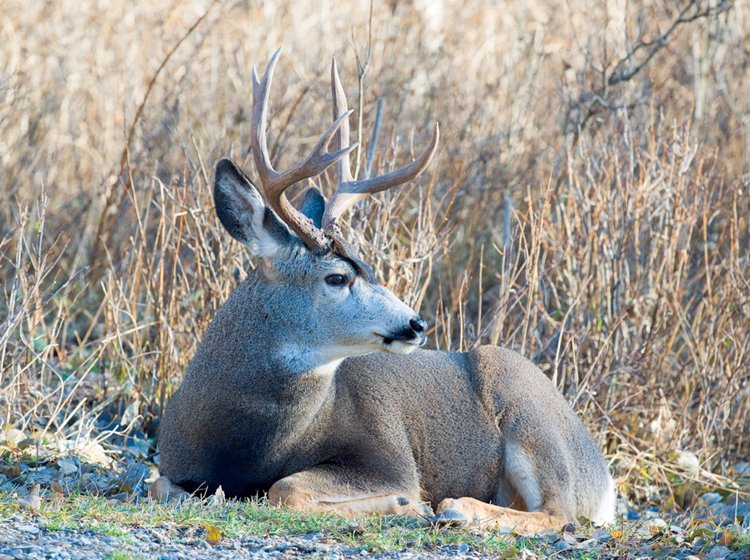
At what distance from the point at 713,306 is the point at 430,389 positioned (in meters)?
2.50

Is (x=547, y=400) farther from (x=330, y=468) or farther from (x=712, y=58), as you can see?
(x=712, y=58)

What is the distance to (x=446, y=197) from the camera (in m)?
9.39

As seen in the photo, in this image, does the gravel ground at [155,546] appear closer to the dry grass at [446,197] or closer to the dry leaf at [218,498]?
the dry leaf at [218,498]

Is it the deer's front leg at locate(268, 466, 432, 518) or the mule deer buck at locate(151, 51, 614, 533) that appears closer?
the deer's front leg at locate(268, 466, 432, 518)

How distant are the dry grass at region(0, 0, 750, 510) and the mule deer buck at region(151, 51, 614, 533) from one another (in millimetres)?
1132

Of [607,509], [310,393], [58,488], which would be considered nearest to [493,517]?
[310,393]

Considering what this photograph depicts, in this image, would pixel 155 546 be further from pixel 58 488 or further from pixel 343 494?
pixel 58 488

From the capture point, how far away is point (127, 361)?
735cm

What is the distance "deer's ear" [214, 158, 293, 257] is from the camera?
562cm

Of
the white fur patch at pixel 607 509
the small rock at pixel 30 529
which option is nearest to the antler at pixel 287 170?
the small rock at pixel 30 529

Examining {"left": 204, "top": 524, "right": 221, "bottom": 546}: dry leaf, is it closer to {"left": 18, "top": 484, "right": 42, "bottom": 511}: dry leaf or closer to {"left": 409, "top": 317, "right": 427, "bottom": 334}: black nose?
{"left": 18, "top": 484, "right": 42, "bottom": 511}: dry leaf

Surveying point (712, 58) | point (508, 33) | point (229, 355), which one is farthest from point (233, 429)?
point (508, 33)

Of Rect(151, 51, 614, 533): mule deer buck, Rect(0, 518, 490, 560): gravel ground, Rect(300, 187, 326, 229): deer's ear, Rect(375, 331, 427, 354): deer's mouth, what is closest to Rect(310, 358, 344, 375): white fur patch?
Rect(151, 51, 614, 533): mule deer buck

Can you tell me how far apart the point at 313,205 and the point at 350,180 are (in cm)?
26
